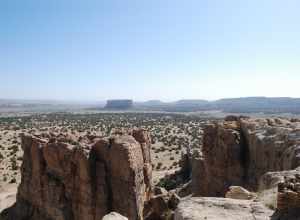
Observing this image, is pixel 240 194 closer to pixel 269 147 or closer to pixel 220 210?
pixel 220 210

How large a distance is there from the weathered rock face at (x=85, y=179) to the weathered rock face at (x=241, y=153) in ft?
14.2

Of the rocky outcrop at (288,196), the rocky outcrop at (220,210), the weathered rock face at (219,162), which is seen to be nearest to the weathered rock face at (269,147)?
the weathered rock face at (219,162)

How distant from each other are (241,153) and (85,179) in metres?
10.1

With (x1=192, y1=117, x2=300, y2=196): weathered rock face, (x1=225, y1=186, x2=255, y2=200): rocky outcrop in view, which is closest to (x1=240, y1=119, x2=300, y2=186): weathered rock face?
(x1=192, y1=117, x2=300, y2=196): weathered rock face

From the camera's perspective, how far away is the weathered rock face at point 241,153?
63.0 feet

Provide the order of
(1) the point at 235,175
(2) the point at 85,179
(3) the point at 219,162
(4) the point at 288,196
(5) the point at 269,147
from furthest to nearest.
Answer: (3) the point at 219,162 < (1) the point at 235,175 < (2) the point at 85,179 < (5) the point at 269,147 < (4) the point at 288,196

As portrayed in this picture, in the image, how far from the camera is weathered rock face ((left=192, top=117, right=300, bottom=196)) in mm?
19188

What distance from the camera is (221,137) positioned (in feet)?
79.2

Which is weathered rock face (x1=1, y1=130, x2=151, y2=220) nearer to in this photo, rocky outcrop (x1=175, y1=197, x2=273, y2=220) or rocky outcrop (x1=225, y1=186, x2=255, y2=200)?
rocky outcrop (x1=225, y1=186, x2=255, y2=200)

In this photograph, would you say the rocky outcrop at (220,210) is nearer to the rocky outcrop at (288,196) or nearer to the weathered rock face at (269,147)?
the rocky outcrop at (288,196)

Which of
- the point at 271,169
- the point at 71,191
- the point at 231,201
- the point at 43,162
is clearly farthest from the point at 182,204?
the point at 43,162

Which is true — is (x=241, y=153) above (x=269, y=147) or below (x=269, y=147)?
below

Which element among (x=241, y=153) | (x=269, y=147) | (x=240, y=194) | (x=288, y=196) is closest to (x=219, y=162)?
(x=241, y=153)

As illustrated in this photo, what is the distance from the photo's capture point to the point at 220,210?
9.96 metres
